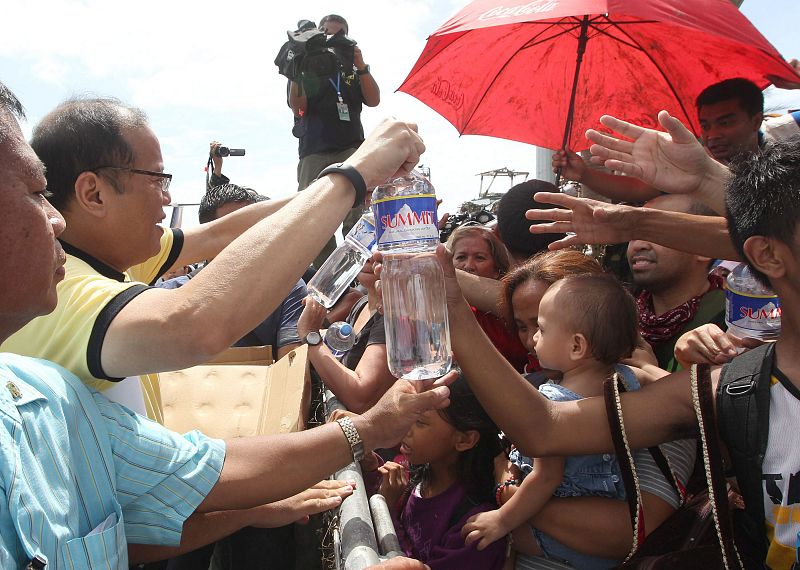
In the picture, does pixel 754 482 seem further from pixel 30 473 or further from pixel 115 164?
pixel 115 164

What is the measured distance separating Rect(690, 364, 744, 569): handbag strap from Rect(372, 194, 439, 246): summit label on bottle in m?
0.90

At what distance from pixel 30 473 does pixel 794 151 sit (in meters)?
2.14

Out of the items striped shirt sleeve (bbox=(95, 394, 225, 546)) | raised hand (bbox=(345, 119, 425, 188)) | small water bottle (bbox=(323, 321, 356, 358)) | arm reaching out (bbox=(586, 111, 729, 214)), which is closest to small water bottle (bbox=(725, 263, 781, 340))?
arm reaching out (bbox=(586, 111, 729, 214))

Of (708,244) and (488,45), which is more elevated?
(488,45)

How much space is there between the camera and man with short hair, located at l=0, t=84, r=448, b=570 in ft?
4.14

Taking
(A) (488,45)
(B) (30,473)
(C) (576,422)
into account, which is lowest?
(C) (576,422)

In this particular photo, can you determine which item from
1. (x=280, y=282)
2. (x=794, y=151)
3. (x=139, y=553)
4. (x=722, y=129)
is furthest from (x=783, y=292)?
(x=722, y=129)

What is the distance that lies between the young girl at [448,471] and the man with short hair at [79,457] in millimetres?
699

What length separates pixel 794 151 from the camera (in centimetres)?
185

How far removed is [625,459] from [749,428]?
36cm

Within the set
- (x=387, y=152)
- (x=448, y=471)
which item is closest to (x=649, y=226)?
(x=387, y=152)

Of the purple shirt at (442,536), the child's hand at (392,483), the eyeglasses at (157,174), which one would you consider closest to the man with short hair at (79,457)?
the eyeglasses at (157,174)

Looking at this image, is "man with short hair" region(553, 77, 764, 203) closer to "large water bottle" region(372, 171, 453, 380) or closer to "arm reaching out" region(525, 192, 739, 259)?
"arm reaching out" region(525, 192, 739, 259)

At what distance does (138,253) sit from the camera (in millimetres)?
2109
